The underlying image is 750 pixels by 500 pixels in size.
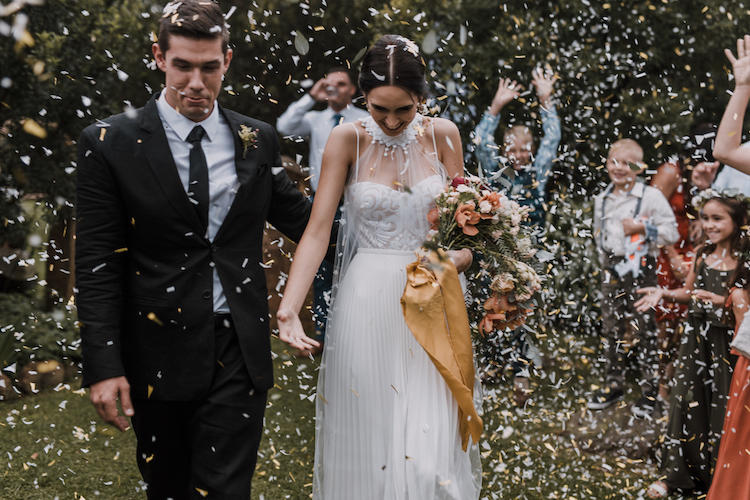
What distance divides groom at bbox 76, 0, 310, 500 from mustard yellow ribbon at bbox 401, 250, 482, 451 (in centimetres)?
60

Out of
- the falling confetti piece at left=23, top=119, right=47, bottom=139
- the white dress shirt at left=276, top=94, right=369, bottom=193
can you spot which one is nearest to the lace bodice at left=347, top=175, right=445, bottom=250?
the white dress shirt at left=276, top=94, right=369, bottom=193

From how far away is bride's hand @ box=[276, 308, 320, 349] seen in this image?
257 cm

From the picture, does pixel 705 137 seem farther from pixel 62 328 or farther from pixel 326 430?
pixel 62 328

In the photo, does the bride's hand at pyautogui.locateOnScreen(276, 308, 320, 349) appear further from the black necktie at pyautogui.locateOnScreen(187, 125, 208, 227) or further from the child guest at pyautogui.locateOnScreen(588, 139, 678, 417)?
the child guest at pyautogui.locateOnScreen(588, 139, 678, 417)

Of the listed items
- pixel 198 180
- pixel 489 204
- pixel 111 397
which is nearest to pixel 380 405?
pixel 489 204

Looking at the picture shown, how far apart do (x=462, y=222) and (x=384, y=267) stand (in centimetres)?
43

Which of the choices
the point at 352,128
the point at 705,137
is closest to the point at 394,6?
the point at 705,137

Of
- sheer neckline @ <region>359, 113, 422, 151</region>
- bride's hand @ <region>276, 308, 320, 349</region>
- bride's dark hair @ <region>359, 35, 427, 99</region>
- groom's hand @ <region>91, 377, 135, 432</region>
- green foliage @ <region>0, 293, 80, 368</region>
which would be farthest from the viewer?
green foliage @ <region>0, 293, 80, 368</region>

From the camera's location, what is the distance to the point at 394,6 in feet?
28.5

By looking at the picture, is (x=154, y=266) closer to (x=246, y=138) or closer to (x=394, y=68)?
(x=246, y=138)

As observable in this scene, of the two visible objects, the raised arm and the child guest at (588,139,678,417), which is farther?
the child guest at (588,139,678,417)

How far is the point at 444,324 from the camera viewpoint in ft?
9.19

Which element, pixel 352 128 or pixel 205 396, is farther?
pixel 352 128

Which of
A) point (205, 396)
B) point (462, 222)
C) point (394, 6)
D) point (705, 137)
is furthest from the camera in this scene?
point (394, 6)
